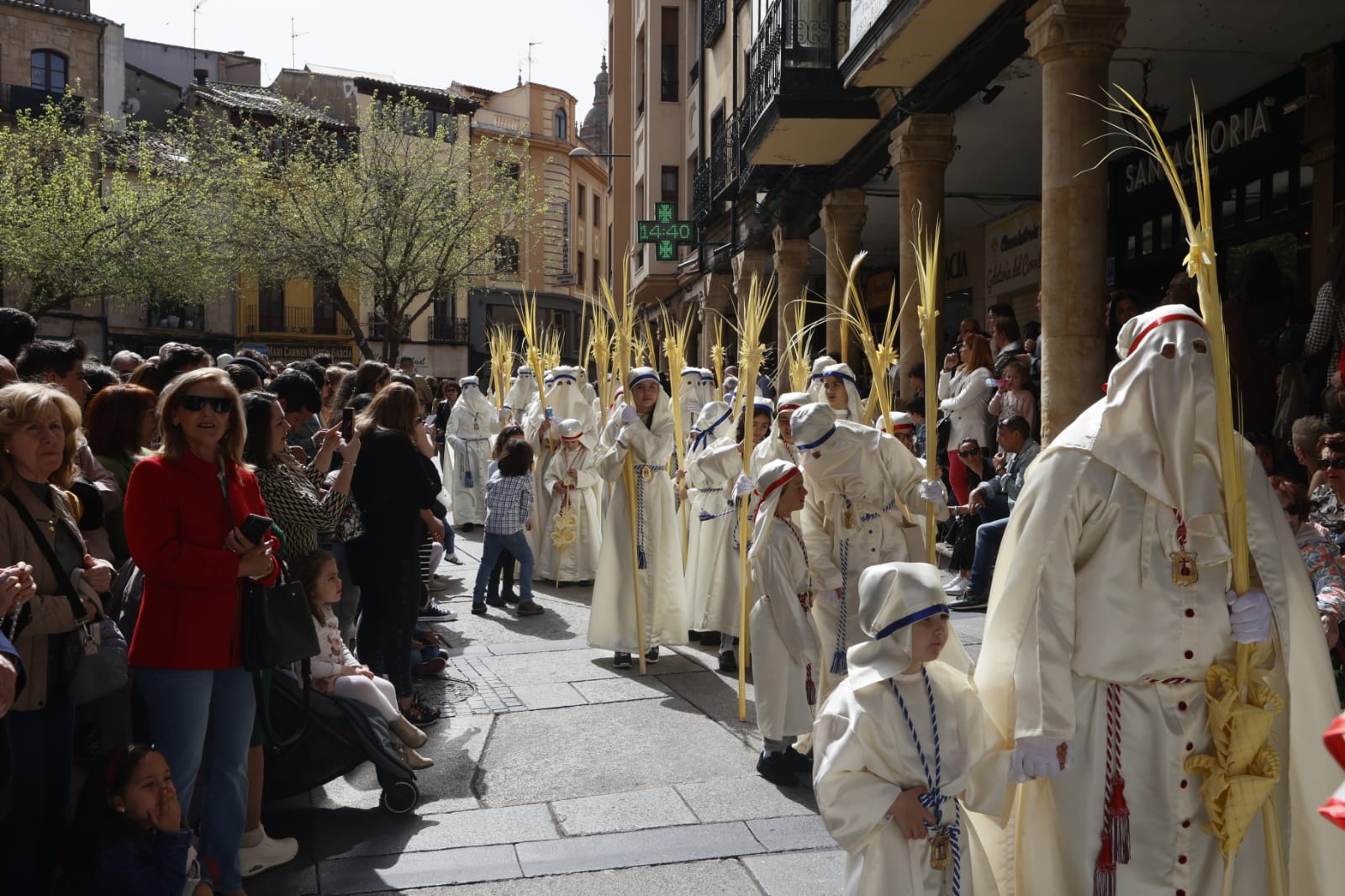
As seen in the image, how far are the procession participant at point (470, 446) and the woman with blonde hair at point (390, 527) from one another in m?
9.50

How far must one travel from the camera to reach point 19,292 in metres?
34.1

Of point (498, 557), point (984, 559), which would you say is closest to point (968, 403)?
point (984, 559)

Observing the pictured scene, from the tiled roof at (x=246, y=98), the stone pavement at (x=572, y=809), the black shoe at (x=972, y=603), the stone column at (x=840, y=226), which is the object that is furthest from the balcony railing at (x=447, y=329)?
the stone pavement at (x=572, y=809)

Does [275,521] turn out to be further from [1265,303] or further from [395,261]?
[395,261]

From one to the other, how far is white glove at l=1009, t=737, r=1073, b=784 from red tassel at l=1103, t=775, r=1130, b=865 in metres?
0.22

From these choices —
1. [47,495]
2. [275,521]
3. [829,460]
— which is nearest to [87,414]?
[275,521]

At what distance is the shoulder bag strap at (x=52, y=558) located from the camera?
358cm

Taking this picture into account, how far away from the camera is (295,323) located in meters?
44.9

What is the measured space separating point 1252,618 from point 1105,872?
2.78 feet

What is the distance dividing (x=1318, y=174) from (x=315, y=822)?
9367 millimetres

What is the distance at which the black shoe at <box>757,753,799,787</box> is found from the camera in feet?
18.2

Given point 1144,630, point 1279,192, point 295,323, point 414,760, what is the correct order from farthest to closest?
point 295,323, point 1279,192, point 414,760, point 1144,630

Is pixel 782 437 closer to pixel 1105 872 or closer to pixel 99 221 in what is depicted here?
pixel 1105 872

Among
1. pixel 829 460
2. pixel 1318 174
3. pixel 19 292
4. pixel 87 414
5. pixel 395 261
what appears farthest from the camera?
pixel 19 292
